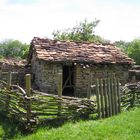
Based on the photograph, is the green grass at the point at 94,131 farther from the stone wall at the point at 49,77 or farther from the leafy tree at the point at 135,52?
the leafy tree at the point at 135,52

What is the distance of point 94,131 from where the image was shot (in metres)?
9.42

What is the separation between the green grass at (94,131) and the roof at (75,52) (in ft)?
32.5

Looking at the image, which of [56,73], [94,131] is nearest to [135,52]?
[56,73]

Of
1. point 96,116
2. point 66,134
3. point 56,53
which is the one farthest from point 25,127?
point 56,53

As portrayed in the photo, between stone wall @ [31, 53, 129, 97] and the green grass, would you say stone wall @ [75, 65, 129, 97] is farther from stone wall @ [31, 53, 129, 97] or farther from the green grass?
A: the green grass

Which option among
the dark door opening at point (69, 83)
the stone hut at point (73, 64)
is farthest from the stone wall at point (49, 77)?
the dark door opening at point (69, 83)

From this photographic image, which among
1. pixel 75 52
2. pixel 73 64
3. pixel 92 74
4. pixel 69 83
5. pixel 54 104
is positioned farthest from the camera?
pixel 69 83

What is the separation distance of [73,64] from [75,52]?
1.35 meters

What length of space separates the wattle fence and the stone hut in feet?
25.9

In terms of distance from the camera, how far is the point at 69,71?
70.7 feet

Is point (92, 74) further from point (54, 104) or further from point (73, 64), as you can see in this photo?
point (54, 104)

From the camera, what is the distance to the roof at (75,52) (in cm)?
2025

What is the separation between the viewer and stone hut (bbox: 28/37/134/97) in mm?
20250

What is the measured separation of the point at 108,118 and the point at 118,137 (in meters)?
2.21
